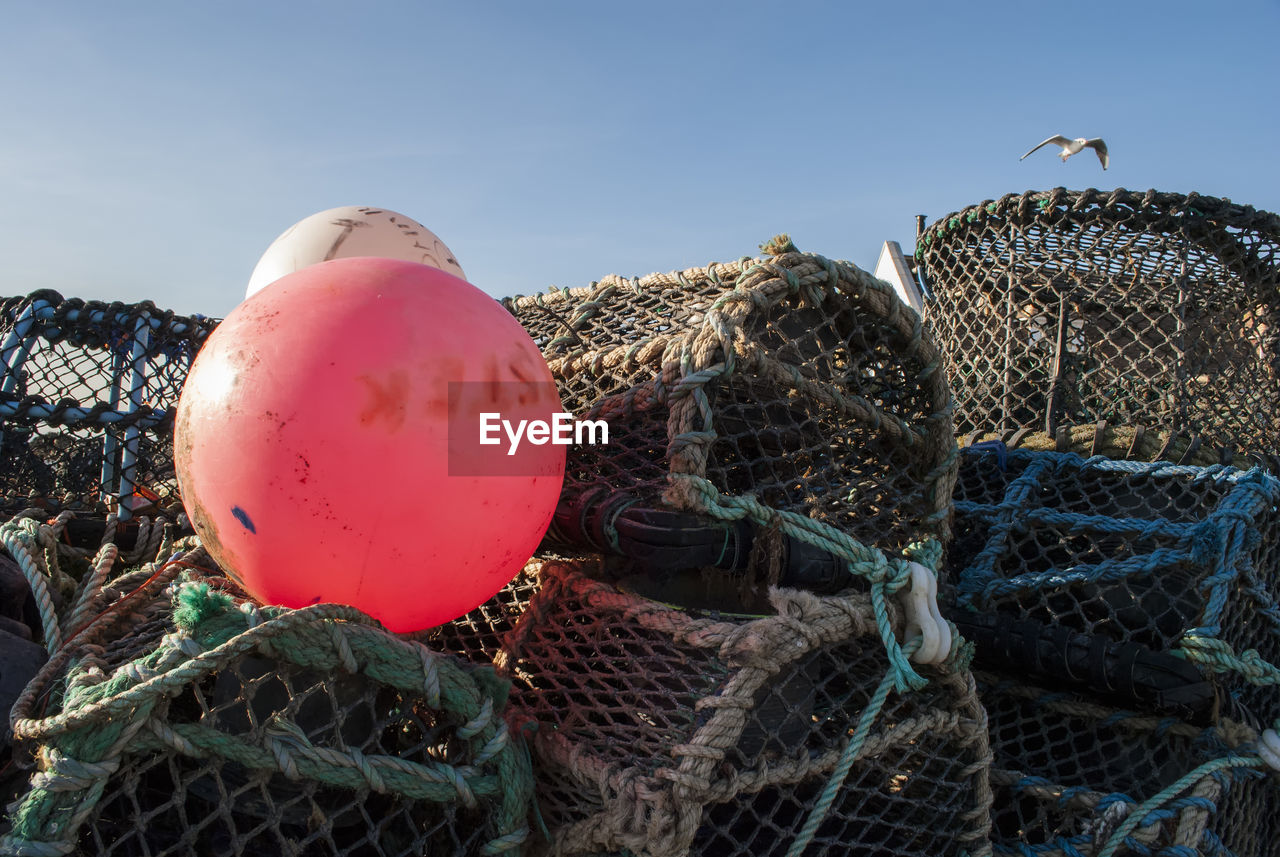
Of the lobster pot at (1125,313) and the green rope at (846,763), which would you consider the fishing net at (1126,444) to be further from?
the green rope at (846,763)

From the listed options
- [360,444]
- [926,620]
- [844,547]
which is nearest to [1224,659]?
[926,620]

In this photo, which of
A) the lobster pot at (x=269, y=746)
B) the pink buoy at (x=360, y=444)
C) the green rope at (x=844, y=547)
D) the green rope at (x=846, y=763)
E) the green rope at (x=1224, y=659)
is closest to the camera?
the lobster pot at (x=269, y=746)

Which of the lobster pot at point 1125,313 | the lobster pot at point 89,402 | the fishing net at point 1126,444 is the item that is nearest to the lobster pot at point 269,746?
the lobster pot at point 89,402

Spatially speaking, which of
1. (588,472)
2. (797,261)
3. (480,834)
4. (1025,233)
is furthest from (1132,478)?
(480,834)

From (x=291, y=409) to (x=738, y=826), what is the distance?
97 cm

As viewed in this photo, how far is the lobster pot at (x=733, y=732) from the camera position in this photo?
4.42 feet

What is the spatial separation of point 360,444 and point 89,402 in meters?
1.28

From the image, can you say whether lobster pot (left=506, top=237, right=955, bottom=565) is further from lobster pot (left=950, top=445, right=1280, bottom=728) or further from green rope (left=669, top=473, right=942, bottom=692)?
lobster pot (left=950, top=445, right=1280, bottom=728)

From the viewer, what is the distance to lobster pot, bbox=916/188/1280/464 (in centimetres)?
259

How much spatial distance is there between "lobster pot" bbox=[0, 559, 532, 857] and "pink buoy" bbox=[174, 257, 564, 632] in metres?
0.12

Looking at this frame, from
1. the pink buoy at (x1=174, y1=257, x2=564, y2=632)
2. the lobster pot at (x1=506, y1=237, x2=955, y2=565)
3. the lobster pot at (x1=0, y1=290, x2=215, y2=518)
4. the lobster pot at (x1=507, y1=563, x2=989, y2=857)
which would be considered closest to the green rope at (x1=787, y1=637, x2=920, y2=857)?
the lobster pot at (x1=507, y1=563, x2=989, y2=857)

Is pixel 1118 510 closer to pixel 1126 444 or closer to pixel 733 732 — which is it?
pixel 1126 444

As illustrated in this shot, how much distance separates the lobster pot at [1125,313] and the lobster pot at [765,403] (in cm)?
90

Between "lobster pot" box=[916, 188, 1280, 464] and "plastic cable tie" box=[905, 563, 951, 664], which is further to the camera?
"lobster pot" box=[916, 188, 1280, 464]
